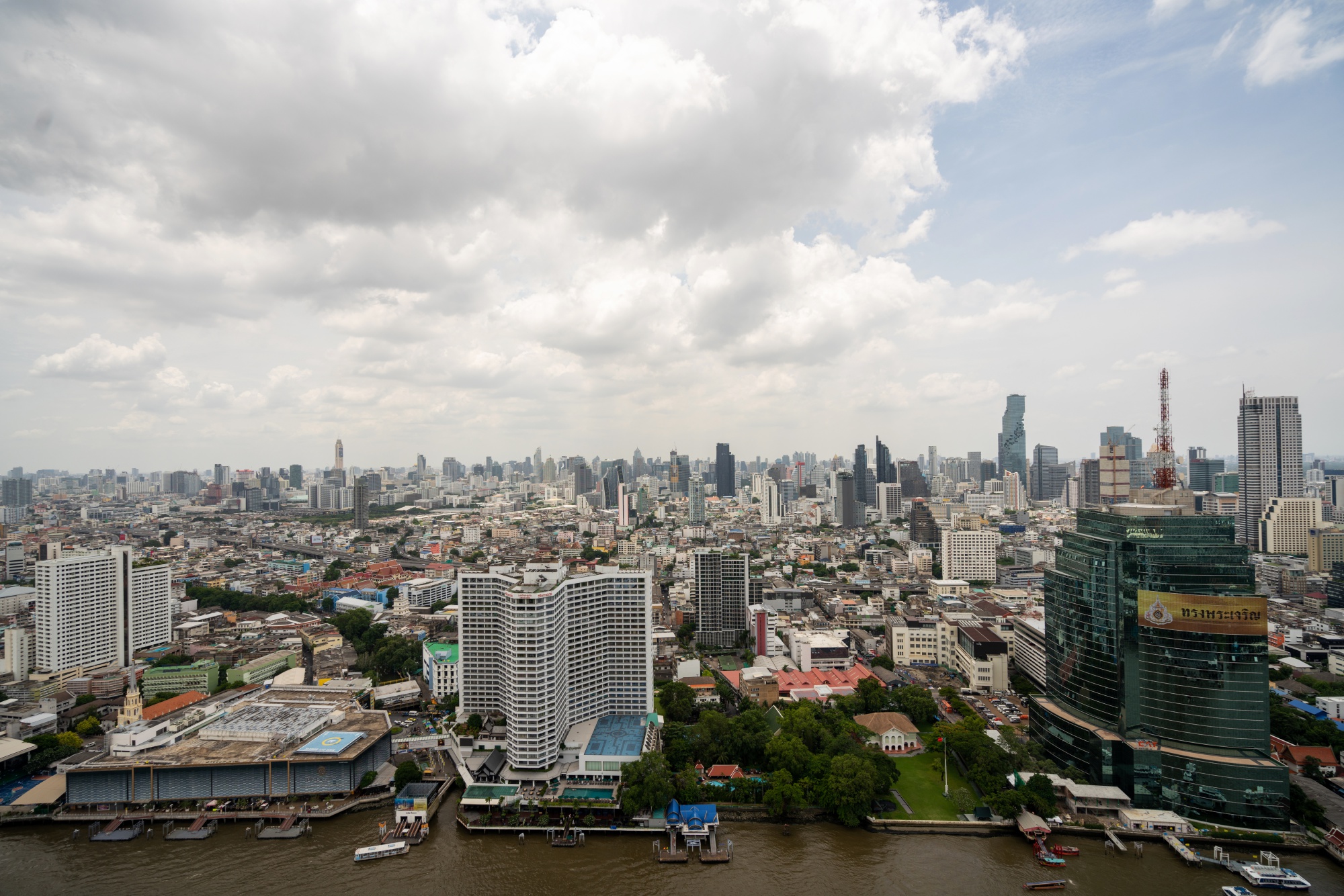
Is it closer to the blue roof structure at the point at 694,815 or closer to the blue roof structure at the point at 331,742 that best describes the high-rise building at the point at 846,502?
the blue roof structure at the point at 694,815

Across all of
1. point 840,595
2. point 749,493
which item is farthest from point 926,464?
point 840,595

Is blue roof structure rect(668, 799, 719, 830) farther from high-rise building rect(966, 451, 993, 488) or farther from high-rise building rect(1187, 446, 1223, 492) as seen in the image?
high-rise building rect(966, 451, 993, 488)

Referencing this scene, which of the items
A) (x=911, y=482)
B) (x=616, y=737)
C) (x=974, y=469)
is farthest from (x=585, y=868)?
(x=974, y=469)

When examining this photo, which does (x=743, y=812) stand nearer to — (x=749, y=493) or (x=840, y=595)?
(x=840, y=595)

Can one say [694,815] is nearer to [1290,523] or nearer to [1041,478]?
[1290,523]

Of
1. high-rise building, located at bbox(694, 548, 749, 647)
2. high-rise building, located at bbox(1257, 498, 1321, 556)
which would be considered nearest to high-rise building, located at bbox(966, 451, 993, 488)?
high-rise building, located at bbox(1257, 498, 1321, 556)

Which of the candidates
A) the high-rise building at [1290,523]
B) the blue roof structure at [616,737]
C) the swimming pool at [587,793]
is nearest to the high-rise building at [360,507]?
the blue roof structure at [616,737]

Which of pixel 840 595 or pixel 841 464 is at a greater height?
pixel 841 464

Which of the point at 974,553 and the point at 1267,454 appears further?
the point at 1267,454
